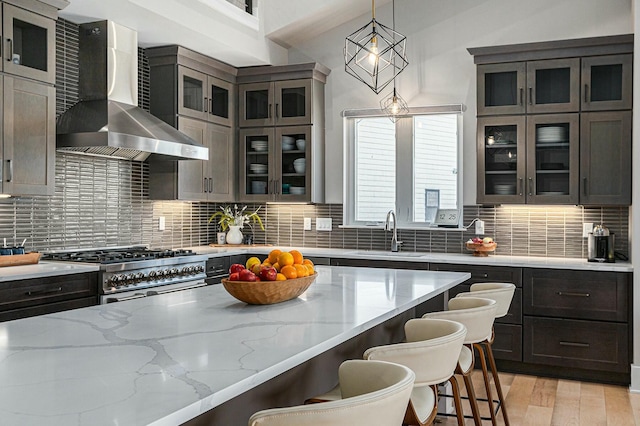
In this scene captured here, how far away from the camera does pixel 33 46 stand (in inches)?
159

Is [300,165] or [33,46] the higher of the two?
[33,46]

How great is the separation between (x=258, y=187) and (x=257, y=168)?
18 centimetres

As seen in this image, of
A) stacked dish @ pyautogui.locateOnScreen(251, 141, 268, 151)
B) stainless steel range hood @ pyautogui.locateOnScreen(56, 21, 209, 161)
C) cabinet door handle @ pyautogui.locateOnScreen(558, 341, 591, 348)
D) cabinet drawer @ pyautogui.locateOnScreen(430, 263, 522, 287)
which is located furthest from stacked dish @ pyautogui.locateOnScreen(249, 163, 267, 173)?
cabinet door handle @ pyautogui.locateOnScreen(558, 341, 591, 348)

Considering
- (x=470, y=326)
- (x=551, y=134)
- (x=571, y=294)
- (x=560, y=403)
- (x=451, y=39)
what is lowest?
(x=560, y=403)

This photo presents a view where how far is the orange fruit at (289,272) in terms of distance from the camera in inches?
102

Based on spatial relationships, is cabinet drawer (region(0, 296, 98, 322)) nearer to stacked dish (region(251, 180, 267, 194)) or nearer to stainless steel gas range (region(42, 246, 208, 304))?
stainless steel gas range (region(42, 246, 208, 304))

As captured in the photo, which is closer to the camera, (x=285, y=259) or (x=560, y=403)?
(x=285, y=259)

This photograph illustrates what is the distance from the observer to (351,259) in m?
5.36

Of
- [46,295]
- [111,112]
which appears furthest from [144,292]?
[111,112]

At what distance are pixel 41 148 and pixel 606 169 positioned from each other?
3967 millimetres

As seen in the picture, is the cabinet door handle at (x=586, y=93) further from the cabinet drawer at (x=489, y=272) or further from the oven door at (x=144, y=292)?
the oven door at (x=144, y=292)

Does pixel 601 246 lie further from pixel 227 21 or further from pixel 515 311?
pixel 227 21

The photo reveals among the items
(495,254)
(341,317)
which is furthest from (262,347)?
(495,254)

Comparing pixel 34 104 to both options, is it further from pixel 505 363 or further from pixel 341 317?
pixel 505 363
